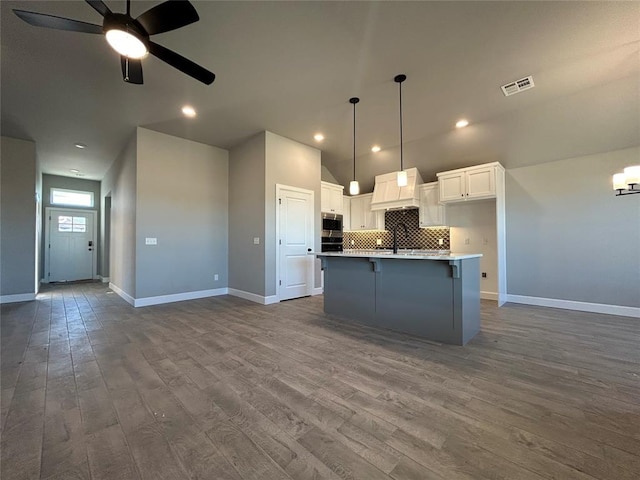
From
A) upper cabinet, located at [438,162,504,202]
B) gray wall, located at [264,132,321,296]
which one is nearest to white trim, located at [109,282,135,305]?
gray wall, located at [264,132,321,296]

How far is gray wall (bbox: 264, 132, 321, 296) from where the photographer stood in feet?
16.4

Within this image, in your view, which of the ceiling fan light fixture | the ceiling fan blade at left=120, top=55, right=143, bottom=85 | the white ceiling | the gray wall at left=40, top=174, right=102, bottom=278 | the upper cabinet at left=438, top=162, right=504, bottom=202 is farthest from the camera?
the gray wall at left=40, top=174, right=102, bottom=278

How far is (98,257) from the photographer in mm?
8547

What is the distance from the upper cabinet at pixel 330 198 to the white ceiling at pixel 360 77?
1388 mm

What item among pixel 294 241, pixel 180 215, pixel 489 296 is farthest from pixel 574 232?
pixel 180 215

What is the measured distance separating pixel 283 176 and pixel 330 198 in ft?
5.44

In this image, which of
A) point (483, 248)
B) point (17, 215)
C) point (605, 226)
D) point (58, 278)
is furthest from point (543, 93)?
point (58, 278)

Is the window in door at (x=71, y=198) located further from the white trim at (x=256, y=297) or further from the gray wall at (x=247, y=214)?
the white trim at (x=256, y=297)

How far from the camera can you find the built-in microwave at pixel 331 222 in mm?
6488

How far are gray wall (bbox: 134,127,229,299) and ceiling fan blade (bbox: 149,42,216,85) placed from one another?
3133mm

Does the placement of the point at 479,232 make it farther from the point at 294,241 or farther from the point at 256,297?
the point at 256,297

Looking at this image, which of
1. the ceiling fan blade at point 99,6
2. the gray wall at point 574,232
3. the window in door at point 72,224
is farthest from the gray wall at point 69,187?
the gray wall at point 574,232

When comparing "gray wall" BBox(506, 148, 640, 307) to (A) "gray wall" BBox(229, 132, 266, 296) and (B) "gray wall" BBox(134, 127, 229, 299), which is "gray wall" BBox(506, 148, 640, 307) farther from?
(B) "gray wall" BBox(134, 127, 229, 299)

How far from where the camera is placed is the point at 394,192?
6.20 metres
